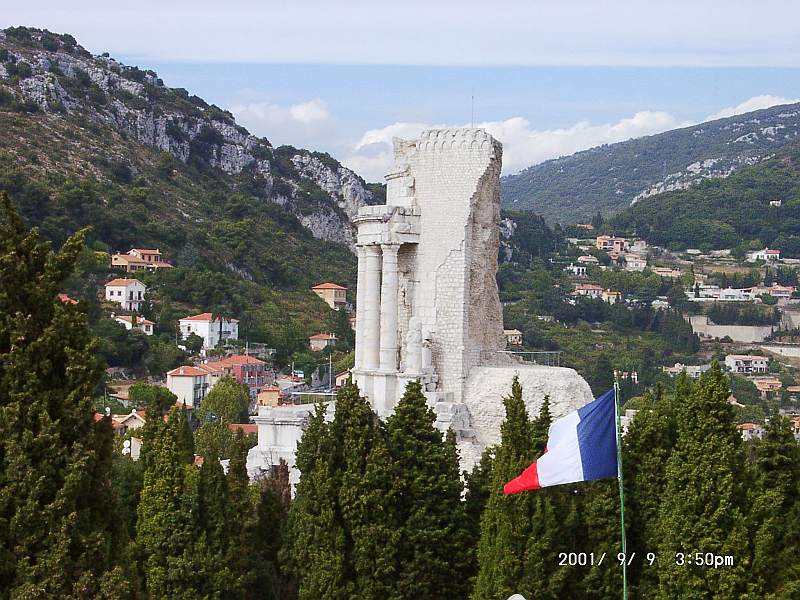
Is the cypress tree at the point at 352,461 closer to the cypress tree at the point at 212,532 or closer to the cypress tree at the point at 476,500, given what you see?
the cypress tree at the point at 476,500

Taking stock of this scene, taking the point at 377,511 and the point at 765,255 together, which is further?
the point at 765,255

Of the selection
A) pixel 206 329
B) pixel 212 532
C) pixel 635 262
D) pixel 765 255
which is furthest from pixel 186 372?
pixel 765 255

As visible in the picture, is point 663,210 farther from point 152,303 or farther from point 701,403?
point 701,403

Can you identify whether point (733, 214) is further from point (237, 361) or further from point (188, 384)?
point (188, 384)

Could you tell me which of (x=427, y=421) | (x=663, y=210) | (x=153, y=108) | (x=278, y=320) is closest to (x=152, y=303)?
(x=278, y=320)

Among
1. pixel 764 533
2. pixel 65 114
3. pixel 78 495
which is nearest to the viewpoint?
pixel 78 495

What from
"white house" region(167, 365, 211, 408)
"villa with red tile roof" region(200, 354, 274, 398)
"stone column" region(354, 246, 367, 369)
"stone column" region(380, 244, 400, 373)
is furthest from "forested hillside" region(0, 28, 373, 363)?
"stone column" region(380, 244, 400, 373)

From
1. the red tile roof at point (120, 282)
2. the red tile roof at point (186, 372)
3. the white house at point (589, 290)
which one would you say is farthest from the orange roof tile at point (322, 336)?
the white house at point (589, 290)
